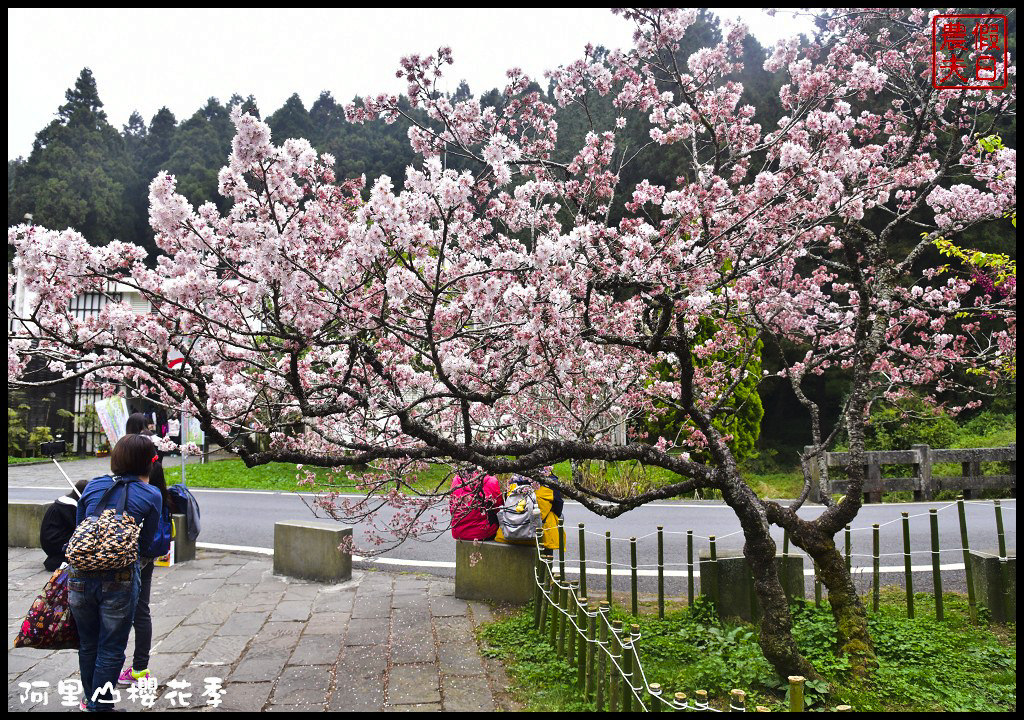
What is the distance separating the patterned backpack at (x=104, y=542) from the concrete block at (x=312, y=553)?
3239mm

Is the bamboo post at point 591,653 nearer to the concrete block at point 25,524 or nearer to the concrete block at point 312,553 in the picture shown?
the concrete block at point 312,553

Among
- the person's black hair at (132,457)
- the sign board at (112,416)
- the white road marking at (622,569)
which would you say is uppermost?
the sign board at (112,416)

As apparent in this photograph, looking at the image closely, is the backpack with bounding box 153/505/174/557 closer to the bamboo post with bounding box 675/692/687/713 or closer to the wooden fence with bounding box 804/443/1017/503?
the bamboo post with bounding box 675/692/687/713

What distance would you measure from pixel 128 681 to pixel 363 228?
3478mm

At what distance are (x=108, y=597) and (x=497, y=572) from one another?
130 inches

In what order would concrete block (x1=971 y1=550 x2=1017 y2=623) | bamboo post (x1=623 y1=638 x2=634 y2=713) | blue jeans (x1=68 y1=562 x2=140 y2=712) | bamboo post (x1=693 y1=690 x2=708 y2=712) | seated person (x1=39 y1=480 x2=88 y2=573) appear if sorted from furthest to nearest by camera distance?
concrete block (x1=971 y1=550 x2=1017 y2=623)
seated person (x1=39 y1=480 x2=88 y2=573)
blue jeans (x1=68 y1=562 x2=140 y2=712)
bamboo post (x1=623 y1=638 x2=634 y2=713)
bamboo post (x1=693 y1=690 x2=708 y2=712)

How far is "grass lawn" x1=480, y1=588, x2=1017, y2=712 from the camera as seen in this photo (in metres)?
3.91

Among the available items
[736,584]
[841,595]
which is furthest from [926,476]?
[841,595]

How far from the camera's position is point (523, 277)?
13.5 ft

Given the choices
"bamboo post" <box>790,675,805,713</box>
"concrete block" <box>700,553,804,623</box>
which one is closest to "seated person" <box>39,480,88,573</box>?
"bamboo post" <box>790,675,805,713</box>

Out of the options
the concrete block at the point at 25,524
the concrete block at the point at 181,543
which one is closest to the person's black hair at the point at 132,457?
the concrete block at the point at 181,543

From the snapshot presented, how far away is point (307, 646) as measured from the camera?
4992mm

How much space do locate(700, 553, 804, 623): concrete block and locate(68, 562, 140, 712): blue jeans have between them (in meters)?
4.26

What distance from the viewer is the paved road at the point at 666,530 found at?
293 inches
